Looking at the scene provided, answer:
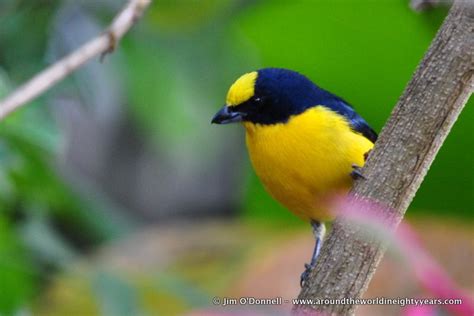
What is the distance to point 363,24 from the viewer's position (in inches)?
153

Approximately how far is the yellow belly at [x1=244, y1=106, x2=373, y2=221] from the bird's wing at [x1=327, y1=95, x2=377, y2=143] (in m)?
0.03

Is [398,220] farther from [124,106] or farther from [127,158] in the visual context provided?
[127,158]

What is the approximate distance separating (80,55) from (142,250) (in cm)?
248

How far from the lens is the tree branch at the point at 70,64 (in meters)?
1.33

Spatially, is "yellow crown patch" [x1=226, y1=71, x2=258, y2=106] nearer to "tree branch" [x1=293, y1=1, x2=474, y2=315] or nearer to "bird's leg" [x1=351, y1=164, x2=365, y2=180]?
"bird's leg" [x1=351, y1=164, x2=365, y2=180]

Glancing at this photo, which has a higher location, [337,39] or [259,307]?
[337,39]

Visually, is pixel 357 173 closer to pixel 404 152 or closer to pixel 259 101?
pixel 404 152

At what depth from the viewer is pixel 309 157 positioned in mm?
1985

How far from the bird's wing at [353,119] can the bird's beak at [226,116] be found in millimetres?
219

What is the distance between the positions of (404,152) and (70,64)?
0.58 m

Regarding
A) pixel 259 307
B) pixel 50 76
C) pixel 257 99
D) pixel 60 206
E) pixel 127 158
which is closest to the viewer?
pixel 259 307

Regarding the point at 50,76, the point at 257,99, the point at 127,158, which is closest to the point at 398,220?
the point at 50,76

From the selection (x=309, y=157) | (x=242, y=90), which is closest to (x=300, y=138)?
(x=309, y=157)

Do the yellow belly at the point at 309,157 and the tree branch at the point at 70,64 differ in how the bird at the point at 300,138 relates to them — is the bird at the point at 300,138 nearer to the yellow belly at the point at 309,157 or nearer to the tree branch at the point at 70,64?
the yellow belly at the point at 309,157
